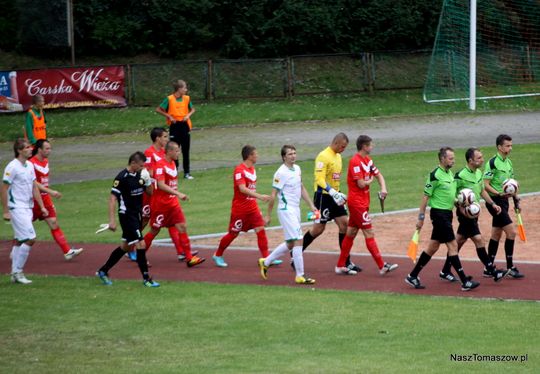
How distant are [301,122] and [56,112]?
26.6ft

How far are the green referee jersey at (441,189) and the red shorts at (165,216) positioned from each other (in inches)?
160

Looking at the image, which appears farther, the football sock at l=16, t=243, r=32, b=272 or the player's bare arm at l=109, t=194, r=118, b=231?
the football sock at l=16, t=243, r=32, b=272

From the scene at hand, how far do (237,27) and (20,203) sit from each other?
1053 inches

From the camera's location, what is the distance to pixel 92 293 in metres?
14.3

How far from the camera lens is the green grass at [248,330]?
35.2 ft

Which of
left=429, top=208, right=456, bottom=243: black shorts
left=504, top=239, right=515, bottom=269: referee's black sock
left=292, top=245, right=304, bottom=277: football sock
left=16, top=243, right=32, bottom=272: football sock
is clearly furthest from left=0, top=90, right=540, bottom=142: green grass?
left=429, top=208, right=456, bottom=243: black shorts

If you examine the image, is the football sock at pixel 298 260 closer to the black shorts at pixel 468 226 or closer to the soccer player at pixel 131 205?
the soccer player at pixel 131 205

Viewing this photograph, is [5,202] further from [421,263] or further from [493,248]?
[493,248]

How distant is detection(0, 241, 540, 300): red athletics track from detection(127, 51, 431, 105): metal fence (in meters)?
18.7

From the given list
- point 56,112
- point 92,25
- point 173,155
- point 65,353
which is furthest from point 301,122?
point 65,353

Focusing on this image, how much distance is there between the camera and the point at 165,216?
1617 centimetres

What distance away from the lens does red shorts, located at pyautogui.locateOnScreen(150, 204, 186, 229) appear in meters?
16.1

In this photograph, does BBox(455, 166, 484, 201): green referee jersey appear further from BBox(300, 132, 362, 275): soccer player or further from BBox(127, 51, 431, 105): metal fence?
BBox(127, 51, 431, 105): metal fence

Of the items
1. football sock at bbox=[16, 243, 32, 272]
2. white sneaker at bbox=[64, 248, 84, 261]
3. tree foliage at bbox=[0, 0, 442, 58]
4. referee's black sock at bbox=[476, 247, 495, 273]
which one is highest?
tree foliage at bbox=[0, 0, 442, 58]
